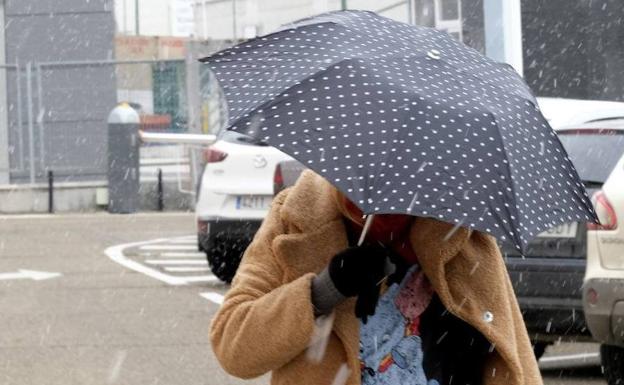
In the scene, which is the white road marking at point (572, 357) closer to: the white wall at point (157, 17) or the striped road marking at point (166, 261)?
the striped road marking at point (166, 261)

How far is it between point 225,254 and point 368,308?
1072 centimetres

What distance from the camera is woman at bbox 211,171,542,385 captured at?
10.4 feet

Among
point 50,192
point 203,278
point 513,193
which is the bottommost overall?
point 50,192

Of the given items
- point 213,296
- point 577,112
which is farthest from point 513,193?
point 213,296

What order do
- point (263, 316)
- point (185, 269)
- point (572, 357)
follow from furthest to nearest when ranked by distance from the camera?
1. point (185, 269)
2. point (572, 357)
3. point (263, 316)

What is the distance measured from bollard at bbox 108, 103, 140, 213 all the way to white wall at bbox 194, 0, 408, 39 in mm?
19139

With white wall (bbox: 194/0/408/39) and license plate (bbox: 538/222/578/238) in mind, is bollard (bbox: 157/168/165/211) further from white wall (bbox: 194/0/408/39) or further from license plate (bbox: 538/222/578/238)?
white wall (bbox: 194/0/408/39)

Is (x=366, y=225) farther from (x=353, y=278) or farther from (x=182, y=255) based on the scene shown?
(x=182, y=255)

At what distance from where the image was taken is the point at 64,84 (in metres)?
26.4

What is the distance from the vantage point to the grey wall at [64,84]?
2606cm

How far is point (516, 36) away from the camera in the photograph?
1232 cm

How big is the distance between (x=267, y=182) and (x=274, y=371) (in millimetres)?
10000

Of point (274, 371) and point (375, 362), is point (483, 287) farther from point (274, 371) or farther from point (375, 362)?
point (274, 371)

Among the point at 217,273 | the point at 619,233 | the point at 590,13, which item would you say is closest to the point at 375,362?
the point at 619,233
